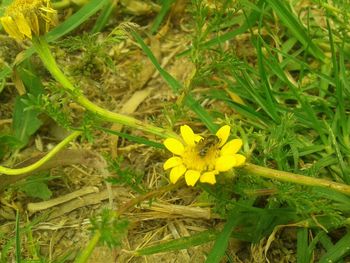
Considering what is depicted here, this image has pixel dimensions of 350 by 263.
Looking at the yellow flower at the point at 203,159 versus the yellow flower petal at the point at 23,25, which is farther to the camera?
the yellow flower petal at the point at 23,25

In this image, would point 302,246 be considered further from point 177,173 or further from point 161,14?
point 161,14

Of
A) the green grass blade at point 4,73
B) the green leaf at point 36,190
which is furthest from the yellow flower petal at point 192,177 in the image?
the green grass blade at point 4,73

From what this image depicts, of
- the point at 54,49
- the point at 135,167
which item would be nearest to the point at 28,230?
the point at 135,167

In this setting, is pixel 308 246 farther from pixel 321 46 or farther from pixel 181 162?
pixel 321 46

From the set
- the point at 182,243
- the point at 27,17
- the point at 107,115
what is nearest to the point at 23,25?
the point at 27,17

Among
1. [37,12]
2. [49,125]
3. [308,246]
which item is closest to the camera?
[37,12]

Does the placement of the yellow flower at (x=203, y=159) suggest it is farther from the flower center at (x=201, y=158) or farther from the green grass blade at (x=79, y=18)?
the green grass blade at (x=79, y=18)

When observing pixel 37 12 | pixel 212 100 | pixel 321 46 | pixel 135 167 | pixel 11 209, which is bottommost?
pixel 11 209

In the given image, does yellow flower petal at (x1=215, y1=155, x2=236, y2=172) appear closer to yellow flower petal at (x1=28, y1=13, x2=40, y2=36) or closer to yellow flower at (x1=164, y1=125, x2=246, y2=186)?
yellow flower at (x1=164, y1=125, x2=246, y2=186)
